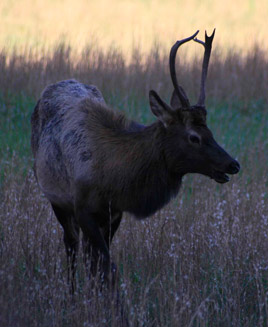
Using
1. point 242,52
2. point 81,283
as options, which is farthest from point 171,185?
point 242,52

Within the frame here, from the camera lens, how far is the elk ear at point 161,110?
5.03 m

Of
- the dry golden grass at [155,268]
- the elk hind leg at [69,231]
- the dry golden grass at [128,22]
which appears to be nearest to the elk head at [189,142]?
the dry golden grass at [155,268]

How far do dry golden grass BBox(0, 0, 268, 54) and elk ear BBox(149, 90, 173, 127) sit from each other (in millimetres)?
8241

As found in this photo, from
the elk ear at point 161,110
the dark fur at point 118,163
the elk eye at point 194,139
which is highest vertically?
the elk ear at point 161,110

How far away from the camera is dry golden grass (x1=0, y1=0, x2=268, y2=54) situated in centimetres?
1446

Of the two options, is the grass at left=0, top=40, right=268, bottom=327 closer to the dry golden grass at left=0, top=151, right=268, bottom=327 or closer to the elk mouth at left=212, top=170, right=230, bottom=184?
the dry golden grass at left=0, top=151, right=268, bottom=327

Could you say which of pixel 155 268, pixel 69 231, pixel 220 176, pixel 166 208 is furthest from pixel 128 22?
pixel 220 176

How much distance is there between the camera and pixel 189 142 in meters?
5.03

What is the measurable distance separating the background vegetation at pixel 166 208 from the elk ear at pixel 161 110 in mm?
1040

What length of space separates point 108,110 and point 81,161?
0.57 m

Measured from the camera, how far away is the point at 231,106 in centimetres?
1183

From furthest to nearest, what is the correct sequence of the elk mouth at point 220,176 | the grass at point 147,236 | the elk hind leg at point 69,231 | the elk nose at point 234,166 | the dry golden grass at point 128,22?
the dry golden grass at point 128,22 < the elk hind leg at point 69,231 < the elk mouth at point 220,176 < the elk nose at point 234,166 < the grass at point 147,236

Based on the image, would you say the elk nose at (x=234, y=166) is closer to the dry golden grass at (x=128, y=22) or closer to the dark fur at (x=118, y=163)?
the dark fur at (x=118, y=163)

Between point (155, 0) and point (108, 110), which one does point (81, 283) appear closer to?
point (108, 110)
